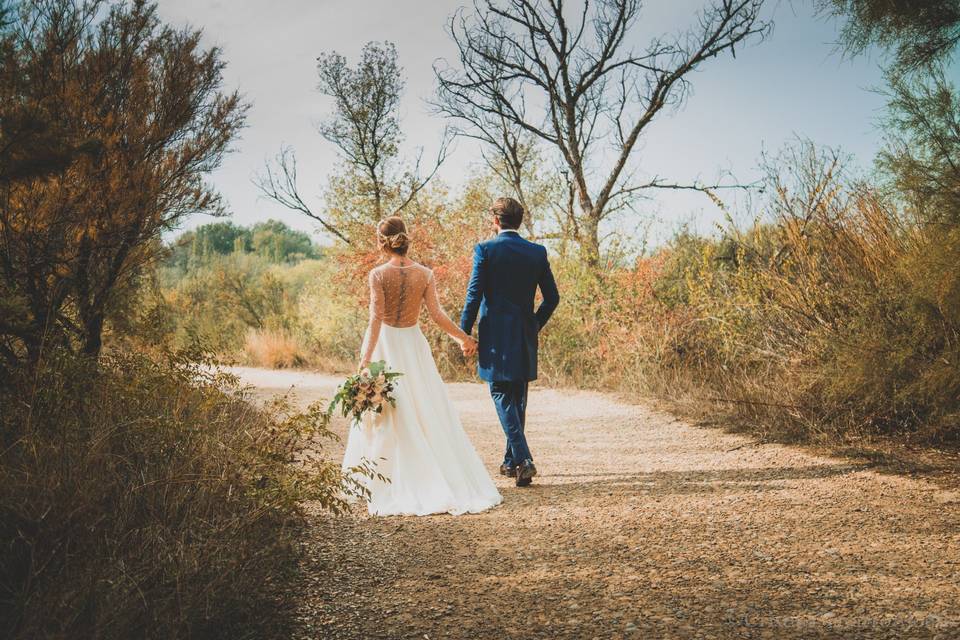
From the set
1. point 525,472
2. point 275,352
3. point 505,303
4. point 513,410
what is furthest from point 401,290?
point 275,352

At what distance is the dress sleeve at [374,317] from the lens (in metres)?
5.65

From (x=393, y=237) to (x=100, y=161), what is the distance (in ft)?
12.2

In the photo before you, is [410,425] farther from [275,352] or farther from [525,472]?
[275,352]

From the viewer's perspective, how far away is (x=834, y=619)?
119 inches

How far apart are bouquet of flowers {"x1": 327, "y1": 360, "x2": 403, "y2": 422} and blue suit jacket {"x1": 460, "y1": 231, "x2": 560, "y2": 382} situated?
0.78 meters

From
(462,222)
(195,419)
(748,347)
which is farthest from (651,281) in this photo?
(195,419)

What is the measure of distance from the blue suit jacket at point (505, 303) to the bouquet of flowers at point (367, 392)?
78 cm

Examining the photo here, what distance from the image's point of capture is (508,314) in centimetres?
577

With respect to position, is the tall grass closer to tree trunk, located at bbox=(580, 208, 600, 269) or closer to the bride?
the bride

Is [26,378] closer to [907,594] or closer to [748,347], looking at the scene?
[907,594]

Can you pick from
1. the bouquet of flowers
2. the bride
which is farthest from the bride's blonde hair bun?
the bouquet of flowers

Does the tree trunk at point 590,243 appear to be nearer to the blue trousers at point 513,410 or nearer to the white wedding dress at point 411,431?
the blue trousers at point 513,410

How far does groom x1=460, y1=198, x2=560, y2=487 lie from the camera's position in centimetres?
572

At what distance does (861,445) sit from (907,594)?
12.0 ft
